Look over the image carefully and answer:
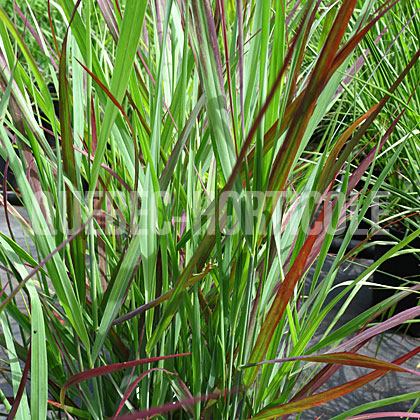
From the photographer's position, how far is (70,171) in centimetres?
39

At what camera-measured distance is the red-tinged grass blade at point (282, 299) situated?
1.25 feet

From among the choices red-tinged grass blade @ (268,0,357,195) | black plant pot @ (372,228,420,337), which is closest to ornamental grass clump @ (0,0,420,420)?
red-tinged grass blade @ (268,0,357,195)

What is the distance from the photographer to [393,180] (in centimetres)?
126

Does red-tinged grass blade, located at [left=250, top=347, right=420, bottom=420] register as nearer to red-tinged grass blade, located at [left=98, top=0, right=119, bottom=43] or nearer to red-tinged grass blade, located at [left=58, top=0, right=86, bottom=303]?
red-tinged grass blade, located at [left=58, top=0, right=86, bottom=303]

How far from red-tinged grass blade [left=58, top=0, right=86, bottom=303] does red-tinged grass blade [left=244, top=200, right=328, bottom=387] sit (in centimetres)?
14

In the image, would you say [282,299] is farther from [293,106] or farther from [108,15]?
[108,15]

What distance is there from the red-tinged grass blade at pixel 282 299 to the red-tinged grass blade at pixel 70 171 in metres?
0.14

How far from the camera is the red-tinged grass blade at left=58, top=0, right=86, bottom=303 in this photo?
14.1 inches

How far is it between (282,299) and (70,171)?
0.18m

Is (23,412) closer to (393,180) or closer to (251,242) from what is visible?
(251,242)

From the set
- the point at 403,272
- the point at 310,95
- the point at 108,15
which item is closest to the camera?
the point at 310,95

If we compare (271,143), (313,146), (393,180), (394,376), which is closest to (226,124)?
(271,143)

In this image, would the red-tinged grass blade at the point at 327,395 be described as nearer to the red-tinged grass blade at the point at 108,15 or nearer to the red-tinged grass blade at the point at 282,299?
the red-tinged grass blade at the point at 282,299

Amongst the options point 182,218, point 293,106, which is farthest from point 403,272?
point 293,106
